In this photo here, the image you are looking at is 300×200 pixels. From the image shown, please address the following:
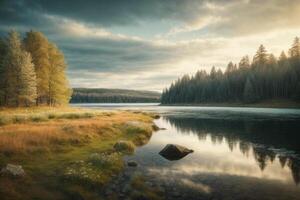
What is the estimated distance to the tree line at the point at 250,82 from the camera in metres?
99.0

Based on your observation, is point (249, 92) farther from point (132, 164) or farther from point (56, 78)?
point (132, 164)

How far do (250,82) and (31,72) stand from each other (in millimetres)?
93598

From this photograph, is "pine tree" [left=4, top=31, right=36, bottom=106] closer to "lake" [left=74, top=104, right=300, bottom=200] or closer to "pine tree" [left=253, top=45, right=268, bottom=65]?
"lake" [left=74, top=104, right=300, bottom=200]

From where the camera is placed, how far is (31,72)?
42312mm

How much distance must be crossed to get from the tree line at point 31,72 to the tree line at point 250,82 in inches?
3175

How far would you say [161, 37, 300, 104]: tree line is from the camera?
99.0m

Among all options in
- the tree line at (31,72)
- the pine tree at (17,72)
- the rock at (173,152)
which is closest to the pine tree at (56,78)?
the tree line at (31,72)

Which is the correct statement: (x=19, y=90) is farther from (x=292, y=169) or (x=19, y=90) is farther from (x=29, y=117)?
(x=292, y=169)

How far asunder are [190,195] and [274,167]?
9.46m

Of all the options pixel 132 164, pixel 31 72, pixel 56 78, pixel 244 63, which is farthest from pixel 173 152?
pixel 244 63

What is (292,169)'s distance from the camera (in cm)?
1734

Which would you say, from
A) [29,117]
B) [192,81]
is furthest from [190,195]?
[192,81]

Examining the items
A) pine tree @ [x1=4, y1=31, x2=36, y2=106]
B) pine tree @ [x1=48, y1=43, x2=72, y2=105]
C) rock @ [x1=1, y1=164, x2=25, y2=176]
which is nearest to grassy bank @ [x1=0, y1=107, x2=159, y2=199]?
rock @ [x1=1, y1=164, x2=25, y2=176]

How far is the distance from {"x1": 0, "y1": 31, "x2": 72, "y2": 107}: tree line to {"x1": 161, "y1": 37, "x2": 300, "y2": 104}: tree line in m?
80.6
